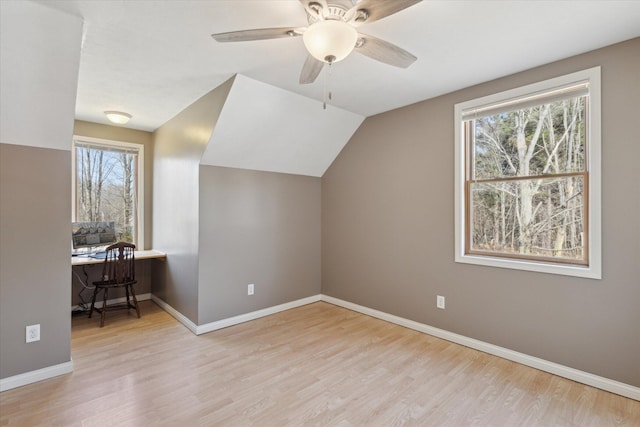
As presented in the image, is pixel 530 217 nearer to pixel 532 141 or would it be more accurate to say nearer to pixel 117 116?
pixel 532 141

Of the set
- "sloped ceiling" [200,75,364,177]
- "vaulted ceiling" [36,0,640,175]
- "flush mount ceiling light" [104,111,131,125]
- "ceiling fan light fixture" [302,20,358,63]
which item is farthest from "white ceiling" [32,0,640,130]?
"ceiling fan light fixture" [302,20,358,63]

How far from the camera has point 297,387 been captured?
7.38 feet

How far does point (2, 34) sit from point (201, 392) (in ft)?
8.39

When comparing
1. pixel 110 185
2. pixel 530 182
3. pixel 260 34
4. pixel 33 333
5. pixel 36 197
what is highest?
pixel 260 34

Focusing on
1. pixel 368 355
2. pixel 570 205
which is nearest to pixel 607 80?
pixel 570 205

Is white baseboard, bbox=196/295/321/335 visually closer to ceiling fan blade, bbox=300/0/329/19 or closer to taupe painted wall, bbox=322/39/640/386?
taupe painted wall, bbox=322/39/640/386

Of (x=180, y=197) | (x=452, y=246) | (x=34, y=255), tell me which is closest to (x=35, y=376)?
(x=34, y=255)

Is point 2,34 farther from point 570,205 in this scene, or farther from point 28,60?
point 570,205

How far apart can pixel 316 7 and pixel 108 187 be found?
397 cm

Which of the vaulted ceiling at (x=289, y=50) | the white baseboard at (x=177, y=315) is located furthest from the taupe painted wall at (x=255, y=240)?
the vaulted ceiling at (x=289, y=50)

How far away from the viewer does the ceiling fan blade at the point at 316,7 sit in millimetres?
1428

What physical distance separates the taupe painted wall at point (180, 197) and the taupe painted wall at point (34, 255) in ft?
3.52

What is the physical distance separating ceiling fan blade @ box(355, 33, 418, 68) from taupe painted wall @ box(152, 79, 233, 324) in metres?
1.45

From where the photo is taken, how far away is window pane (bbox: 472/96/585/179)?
2.42 m
